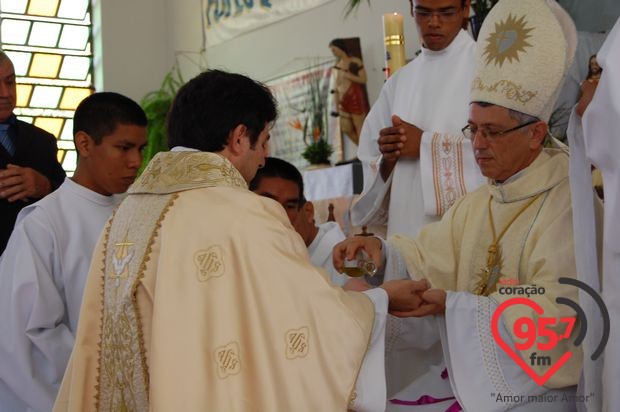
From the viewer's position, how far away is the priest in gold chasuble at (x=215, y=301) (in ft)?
9.32

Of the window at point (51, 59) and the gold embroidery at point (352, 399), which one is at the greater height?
the window at point (51, 59)

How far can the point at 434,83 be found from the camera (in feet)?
15.5

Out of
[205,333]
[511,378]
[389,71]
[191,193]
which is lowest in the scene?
[511,378]

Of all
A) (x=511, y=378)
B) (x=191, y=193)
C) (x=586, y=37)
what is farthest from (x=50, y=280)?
(x=586, y=37)

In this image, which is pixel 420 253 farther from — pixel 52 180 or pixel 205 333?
pixel 52 180

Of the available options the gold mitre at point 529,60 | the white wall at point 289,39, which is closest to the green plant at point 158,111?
the white wall at point 289,39

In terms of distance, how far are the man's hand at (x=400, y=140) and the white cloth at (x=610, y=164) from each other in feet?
5.06

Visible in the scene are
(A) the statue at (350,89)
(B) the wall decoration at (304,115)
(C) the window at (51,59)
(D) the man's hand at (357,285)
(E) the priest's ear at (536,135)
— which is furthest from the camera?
(C) the window at (51,59)

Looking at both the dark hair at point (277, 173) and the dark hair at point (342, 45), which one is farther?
the dark hair at point (342, 45)

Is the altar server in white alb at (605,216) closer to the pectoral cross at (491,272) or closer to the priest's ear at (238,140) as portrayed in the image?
the pectoral cross at (491,272)

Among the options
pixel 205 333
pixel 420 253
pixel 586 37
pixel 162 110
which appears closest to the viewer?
pixel 205 333

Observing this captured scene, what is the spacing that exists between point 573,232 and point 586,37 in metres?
3.42

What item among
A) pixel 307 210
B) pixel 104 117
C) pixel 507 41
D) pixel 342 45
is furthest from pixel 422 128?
pixel 342 45

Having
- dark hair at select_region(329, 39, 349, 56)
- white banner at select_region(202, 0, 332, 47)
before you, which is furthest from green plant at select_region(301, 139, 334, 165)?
white banner at select_region(202, 0, 332, 47)
